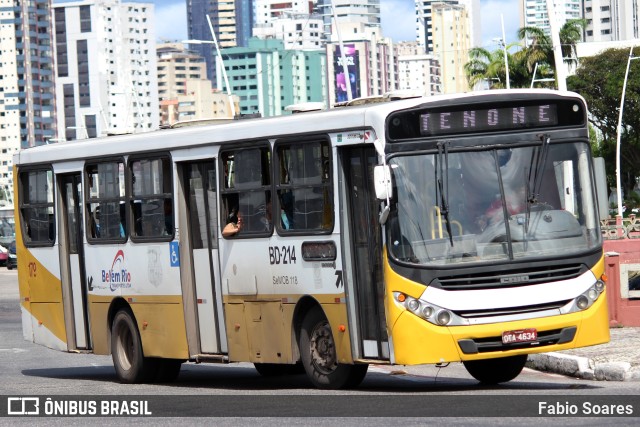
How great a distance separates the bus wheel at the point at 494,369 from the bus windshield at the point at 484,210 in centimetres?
174

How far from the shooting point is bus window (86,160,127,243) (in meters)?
16.8

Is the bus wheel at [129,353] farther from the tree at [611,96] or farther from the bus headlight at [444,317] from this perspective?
the tree at [611,96]

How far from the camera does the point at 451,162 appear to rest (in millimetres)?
12859

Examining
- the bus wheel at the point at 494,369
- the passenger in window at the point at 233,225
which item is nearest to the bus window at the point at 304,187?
the passenger in window at the point at 233,225

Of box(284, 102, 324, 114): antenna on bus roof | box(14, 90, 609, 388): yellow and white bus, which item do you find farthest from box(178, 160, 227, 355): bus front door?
box(284, 102, 324, 114): antenna on bus roof

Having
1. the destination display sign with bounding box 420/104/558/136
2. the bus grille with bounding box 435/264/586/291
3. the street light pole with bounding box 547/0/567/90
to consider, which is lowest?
the bus grille with bounding box 435/264/586/291

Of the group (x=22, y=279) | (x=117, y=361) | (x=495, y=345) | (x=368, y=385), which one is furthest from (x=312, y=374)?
(x=22, y=279)

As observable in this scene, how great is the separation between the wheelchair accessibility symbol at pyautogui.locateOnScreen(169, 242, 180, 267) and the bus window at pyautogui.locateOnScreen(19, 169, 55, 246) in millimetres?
2687

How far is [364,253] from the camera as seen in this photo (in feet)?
43.7

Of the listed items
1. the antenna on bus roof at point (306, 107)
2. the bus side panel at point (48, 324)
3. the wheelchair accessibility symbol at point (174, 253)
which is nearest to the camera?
the antenna on bus roof at point (306, 107)

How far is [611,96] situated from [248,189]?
77541 millimetres

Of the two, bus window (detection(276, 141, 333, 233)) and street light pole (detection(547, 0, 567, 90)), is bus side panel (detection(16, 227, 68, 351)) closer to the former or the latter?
bus window (detection(276, 141, 333, 233))

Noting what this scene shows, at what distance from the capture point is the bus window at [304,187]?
44.8 feet

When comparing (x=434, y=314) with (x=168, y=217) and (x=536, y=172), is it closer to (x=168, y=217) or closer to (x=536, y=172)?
(x=536, y=172)
